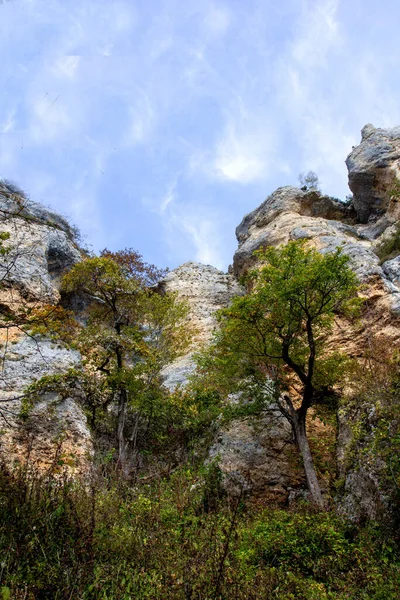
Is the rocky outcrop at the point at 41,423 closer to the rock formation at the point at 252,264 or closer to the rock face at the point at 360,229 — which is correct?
the rock formation at the point at 252,264

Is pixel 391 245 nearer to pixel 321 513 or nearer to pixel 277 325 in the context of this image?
pixel 277 325

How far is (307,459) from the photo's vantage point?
35.8 feet

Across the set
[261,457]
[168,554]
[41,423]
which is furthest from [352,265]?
[168,554]

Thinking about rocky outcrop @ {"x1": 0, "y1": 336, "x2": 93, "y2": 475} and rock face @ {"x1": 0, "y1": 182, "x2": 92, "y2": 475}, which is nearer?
rock face @ {"x1": 0, "y1": 182, "x2": 92, "y2": 475}

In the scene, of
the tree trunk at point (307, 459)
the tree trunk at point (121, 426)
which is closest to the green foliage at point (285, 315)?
the tree trunk at point (307, 459)

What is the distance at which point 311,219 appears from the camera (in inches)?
997

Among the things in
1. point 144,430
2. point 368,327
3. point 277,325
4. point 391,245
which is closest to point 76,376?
point 144,430

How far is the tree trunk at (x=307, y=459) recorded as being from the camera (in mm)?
10151

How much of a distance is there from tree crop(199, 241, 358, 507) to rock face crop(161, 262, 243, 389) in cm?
787

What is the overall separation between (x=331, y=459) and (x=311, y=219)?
1690 centimetres

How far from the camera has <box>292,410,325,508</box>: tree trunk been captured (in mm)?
10151

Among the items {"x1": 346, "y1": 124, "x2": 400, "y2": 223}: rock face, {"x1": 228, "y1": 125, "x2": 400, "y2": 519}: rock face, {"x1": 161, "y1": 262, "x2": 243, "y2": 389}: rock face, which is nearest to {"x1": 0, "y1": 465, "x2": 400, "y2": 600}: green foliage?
{"x1": 228, "y1": 125, "x2": 400, "y2": 519}: rock face

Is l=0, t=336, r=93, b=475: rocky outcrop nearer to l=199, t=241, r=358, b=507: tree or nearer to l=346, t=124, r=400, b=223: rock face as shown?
l=199, t=241, r=358, b=507: tree

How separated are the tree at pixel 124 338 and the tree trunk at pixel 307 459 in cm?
545
